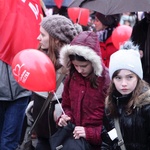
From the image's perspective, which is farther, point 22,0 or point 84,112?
point 22,0

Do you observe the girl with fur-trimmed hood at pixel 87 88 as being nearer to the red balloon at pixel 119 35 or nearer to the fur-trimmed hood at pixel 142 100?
the fur-trimmed hood at pixel 142 100

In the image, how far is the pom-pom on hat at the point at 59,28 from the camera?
4.16 meters

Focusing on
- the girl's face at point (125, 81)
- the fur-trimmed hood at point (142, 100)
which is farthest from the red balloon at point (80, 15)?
the fur-trimmed hood at point (142, 100)

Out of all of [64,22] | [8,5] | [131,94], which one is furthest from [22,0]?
[131,94]

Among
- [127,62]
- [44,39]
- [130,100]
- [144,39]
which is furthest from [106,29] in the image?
[130,100]

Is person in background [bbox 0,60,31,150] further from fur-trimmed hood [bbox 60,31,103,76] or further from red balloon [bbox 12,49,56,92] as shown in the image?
fur-trimmed hood [bbox 60,31,103,76]

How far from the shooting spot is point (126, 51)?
3.67 metres

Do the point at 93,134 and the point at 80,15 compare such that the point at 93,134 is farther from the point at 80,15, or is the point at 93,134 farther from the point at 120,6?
the point at 80,15

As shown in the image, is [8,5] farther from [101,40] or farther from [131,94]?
[101,40]

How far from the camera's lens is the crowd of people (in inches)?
138

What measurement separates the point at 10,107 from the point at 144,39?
1.67 m

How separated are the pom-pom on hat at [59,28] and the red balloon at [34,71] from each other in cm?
35

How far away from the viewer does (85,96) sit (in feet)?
12.3

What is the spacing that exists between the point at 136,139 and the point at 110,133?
0.80ft
